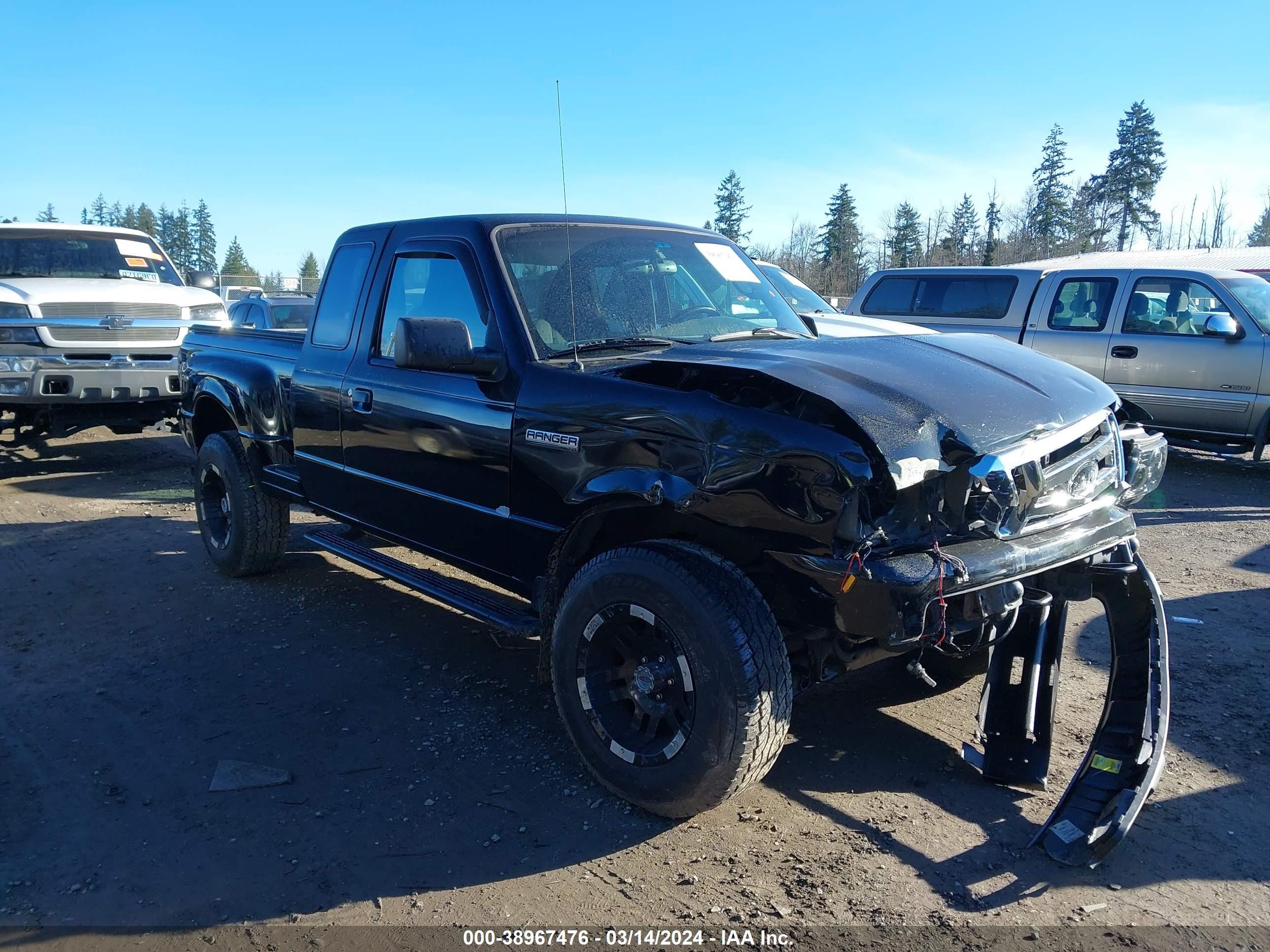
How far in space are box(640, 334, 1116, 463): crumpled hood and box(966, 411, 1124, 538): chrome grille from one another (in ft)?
0.20

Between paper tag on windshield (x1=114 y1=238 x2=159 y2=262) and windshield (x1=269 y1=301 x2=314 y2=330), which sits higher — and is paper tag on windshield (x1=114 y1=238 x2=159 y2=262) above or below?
above

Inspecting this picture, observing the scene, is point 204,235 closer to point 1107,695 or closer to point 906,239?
point 906,239

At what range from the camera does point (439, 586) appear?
421 centimetres

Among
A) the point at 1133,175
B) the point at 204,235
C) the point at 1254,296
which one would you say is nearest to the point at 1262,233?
the point at 1133,175

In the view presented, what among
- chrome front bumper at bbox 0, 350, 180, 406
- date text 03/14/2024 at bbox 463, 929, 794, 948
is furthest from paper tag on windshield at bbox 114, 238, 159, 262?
date text 03/14/2024 at bbox 463, 929, 794, 948

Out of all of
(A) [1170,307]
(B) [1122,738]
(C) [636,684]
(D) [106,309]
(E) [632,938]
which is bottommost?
(E) [632,938]

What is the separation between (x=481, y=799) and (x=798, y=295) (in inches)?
285

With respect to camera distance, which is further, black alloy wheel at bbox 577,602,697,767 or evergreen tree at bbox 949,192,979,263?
evergreen tree at bbox 949,192,979,263

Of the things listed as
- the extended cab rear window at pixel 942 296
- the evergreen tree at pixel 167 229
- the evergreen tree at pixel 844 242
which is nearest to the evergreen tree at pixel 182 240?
the evergreen tree at pixel 167 229

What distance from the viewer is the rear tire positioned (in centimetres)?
572

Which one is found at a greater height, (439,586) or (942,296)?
(942,296)

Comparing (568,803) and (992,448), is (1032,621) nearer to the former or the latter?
(992,448)

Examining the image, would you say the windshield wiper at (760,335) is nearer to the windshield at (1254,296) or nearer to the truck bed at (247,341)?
the truck bed at (247,341)

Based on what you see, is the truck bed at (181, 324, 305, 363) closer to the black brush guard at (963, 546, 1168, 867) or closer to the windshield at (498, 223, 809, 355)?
the windshield at (498, 223, 809, 355)
